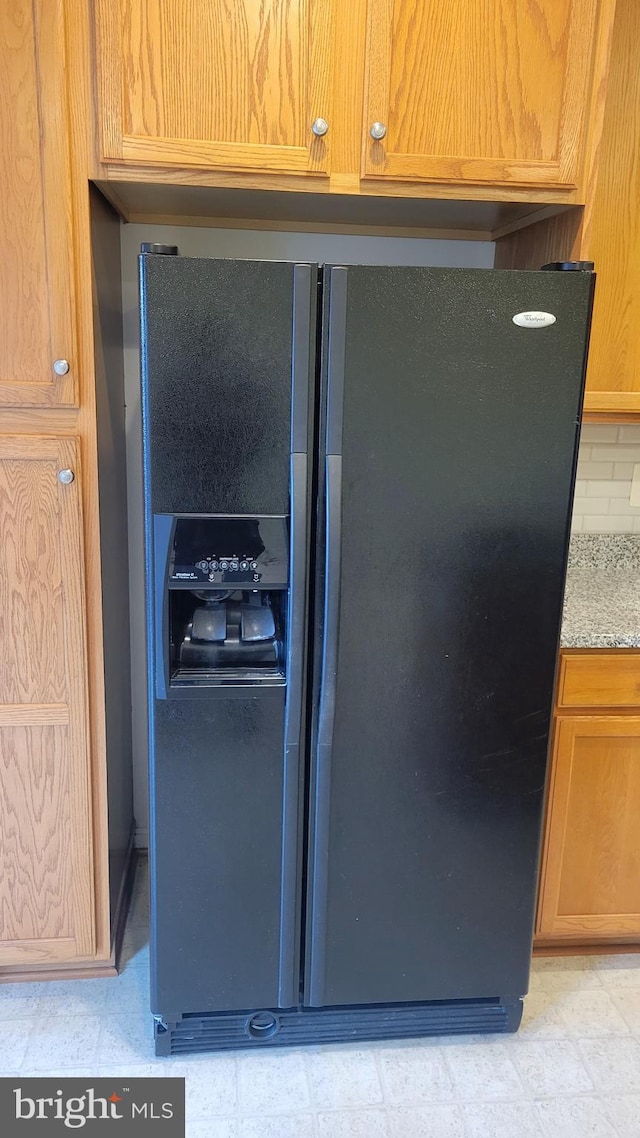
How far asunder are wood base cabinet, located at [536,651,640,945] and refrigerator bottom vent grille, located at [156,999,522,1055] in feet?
0.87

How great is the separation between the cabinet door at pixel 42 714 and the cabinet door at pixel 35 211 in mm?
147

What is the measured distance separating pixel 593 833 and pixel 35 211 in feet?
6.13

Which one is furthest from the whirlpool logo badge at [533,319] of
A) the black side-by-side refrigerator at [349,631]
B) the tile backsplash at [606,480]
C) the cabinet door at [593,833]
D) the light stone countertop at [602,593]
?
the cabinet door at [593,833]

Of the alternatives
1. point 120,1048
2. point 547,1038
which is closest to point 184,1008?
point 120,1048

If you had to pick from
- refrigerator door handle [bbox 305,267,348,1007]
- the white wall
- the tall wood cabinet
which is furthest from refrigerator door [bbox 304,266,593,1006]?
the white wall

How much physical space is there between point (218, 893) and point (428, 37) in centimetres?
178

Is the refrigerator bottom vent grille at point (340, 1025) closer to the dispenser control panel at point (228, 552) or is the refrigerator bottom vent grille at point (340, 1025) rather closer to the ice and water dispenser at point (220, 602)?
the ice and water dispenser at point (220, 602)

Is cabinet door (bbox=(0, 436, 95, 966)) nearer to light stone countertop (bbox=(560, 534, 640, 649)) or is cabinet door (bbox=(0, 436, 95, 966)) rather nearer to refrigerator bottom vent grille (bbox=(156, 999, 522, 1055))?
refrigerator bottom vent grille (bbox=(156, 999, 522, 1055))

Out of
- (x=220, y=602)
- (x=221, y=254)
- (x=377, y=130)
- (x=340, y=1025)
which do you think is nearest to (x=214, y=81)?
A: (x=377, y=130)

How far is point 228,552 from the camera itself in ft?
5.18

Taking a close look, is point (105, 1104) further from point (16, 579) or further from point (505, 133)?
point (505, 133)

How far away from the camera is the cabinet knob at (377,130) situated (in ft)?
5.29

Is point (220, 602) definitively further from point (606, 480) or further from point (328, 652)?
point (606, 480)

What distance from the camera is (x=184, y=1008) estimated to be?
1.77m
